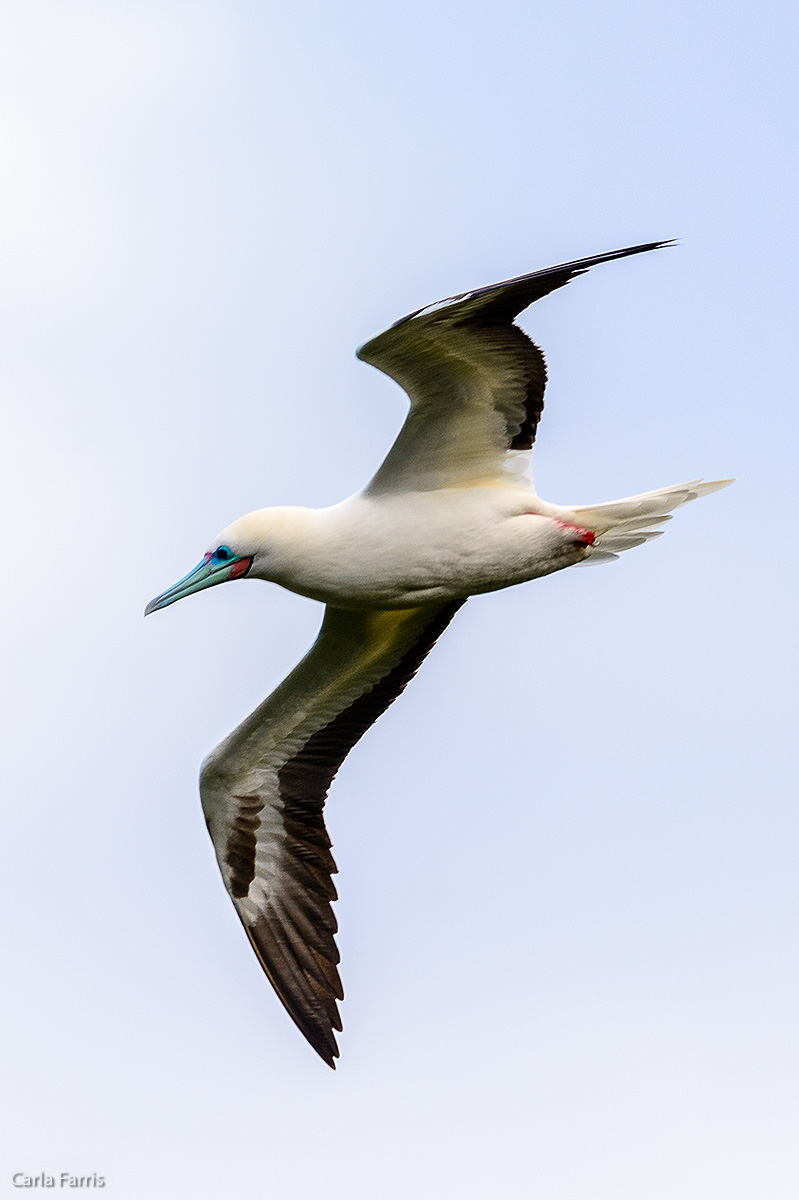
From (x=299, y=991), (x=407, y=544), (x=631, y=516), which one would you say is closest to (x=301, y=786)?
(x=299, y=991)

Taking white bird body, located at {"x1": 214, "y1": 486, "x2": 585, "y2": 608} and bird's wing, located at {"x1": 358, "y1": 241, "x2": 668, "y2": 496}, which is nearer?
bird's wing, located at {"x1": 358, "y1": 241, "x2": 668, "y2": 496}

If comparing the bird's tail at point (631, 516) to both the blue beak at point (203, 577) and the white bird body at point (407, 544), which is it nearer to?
the white bird body at point (407, 544)

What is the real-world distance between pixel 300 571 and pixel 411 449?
94 centimetres

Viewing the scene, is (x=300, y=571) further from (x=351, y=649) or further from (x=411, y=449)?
(x=351, y=649)

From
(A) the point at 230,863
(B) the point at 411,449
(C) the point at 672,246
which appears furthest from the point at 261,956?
(C) the point at 672,246

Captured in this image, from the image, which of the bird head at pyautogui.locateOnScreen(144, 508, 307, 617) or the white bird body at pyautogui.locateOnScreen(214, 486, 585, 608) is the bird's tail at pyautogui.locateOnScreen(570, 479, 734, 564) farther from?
the bird head at pyautogui.locateOnScreen(144, 508, 307, 617)

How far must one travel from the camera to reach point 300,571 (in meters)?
9.41

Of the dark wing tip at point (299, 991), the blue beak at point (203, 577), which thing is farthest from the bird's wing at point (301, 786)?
the blue beak at point (203, 577)

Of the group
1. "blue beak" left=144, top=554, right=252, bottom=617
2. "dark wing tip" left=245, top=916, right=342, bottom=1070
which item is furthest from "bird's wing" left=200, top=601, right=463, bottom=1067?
Result: "blue beak" left=144, top=554, right=252, bottom=617

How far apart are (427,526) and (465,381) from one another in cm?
83

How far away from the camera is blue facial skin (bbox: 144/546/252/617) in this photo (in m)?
9.59

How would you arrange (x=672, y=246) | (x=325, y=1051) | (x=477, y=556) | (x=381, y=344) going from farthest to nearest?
(x=325, y=1051) → (x=477, y=556) → (x=381, y=344) → (x=672, y=246)

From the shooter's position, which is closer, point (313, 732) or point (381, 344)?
point (381, 344)

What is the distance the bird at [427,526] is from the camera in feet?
29.2
